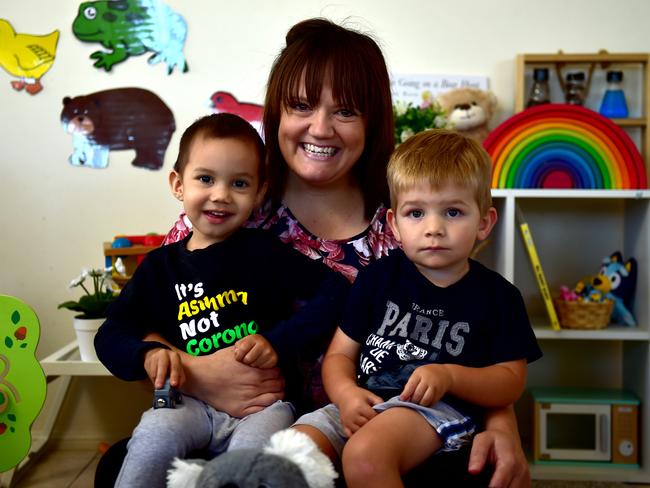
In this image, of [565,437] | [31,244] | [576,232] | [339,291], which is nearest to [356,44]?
[339,291]

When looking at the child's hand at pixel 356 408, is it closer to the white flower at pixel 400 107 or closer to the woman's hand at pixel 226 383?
the woman's hand at pixel 226 383

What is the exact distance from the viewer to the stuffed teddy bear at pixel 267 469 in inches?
32.2

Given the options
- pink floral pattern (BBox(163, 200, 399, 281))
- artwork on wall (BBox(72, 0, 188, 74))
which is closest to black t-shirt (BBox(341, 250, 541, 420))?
pink floral pattern (BBox(163, 200, 399, 281))

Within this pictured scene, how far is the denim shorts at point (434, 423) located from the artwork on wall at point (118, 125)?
1774 mm

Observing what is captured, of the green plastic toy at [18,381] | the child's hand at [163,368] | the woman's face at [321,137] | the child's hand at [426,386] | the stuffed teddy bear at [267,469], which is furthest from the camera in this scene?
the green plastic toy at [18,381]

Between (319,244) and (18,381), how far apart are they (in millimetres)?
1169

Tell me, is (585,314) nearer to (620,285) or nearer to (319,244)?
(620,285)

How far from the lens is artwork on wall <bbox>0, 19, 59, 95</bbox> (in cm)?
266

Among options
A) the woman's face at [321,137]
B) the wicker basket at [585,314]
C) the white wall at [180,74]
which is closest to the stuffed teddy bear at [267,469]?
the woman's face at [321,137]

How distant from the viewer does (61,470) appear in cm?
254

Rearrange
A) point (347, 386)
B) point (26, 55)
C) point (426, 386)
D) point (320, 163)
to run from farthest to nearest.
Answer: point (26, 55), point (320, 163), point (347, 386), point (426, 386)

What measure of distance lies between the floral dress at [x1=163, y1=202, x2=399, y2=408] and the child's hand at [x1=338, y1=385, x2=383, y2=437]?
335 mm

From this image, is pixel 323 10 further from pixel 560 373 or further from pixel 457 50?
pixel 560 373

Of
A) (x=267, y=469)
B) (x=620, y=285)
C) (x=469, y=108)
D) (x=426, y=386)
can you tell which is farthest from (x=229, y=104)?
(x=267, y=469)
